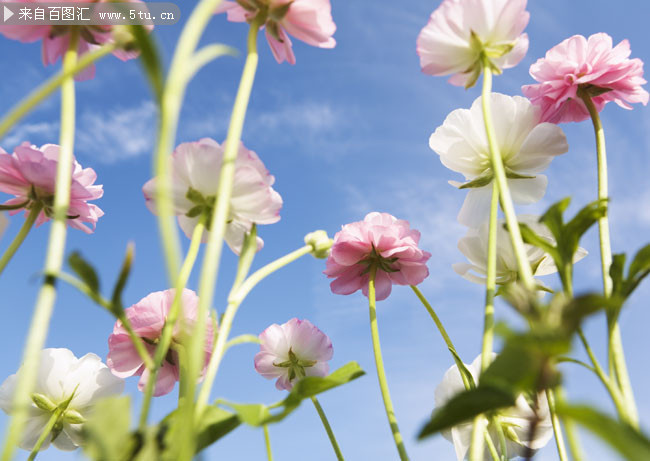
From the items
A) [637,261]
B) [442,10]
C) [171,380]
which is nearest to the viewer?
[637,261]

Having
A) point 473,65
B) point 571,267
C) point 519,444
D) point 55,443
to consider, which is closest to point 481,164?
point 473,65

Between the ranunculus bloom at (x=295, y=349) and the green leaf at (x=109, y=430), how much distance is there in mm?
692

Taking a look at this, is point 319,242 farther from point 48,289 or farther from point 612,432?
point 612,432

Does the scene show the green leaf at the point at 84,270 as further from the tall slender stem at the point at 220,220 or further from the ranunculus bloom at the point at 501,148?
the ranunculus bloom at the point at 501,148

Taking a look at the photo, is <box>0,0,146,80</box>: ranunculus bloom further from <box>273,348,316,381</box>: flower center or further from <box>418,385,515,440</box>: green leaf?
<box>273,348,316,381</box>: flower center

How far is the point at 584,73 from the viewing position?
2.58ft

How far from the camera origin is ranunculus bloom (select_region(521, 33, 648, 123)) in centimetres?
78

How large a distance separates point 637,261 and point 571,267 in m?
0.05

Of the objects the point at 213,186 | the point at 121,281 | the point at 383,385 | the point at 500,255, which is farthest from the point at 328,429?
the point at 121,281

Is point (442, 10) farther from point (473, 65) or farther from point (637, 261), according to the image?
point (637, 261)

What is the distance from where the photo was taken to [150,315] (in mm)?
693

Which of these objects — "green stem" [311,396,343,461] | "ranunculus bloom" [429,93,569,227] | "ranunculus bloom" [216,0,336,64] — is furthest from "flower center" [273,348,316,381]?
"ranunculus bloom" [216,0,336,64]

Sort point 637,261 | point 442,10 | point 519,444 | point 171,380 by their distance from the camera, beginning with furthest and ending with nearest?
point 519,444, point 171,380, point 442,10, point 637,261

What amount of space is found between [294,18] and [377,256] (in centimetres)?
42
